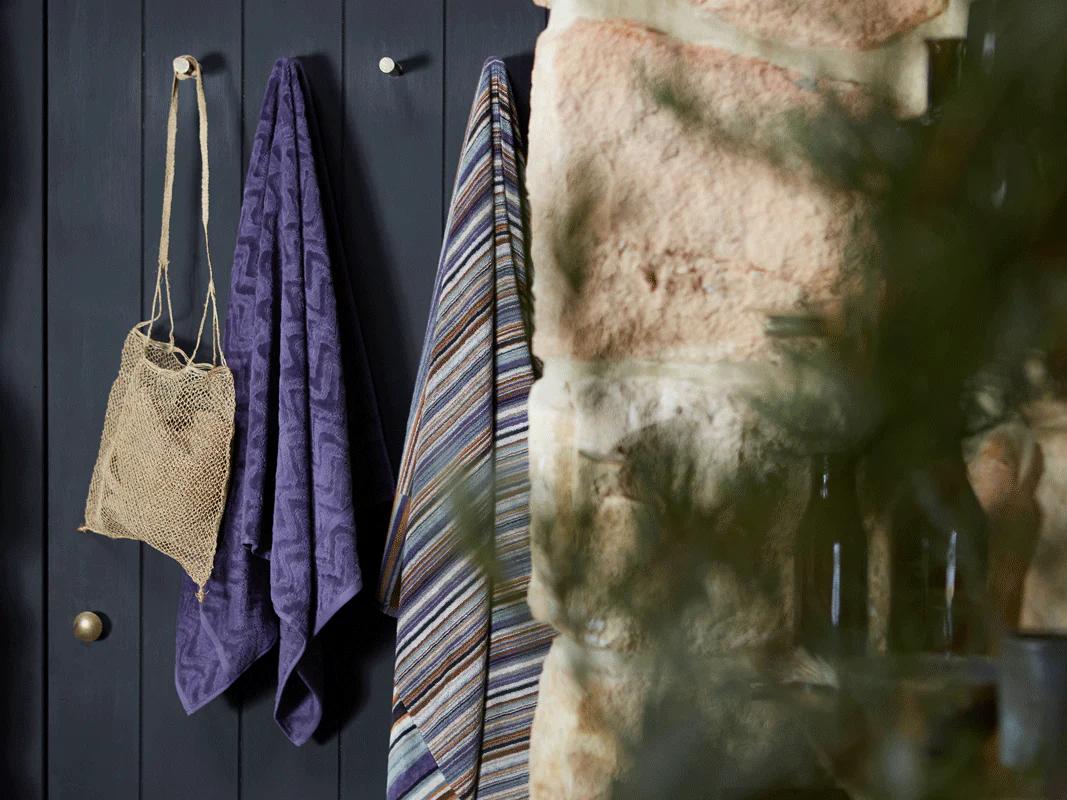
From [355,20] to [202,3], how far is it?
237 mm

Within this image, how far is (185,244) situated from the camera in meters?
1.45

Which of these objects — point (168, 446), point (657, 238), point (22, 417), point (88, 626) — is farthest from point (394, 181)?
point (657, 238)

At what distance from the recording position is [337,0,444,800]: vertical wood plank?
4.62 feet

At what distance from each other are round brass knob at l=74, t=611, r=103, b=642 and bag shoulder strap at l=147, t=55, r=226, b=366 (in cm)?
42

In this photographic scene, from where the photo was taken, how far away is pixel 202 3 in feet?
4.73

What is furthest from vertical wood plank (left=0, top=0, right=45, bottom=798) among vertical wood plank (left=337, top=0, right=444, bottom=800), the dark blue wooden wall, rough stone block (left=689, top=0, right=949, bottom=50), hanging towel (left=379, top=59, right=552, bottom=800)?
rough stone block (left=689, top=0, right=949, bottom=50)

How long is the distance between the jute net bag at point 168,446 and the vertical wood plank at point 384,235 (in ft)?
0.71

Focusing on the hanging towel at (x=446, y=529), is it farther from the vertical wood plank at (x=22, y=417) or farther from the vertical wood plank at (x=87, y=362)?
the vertical wood plank at (x=22, y=417)

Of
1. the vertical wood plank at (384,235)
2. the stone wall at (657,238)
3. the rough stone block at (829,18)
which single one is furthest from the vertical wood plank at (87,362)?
the rough stone block at (829,18)

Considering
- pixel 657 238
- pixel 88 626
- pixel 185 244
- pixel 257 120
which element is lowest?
pixel 88 626

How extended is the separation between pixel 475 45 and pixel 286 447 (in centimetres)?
63

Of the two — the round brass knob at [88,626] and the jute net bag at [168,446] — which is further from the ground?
the jute net bag at [168,446]

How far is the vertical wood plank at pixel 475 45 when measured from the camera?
4.53ft

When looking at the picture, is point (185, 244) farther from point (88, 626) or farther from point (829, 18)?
point (829, 18)
